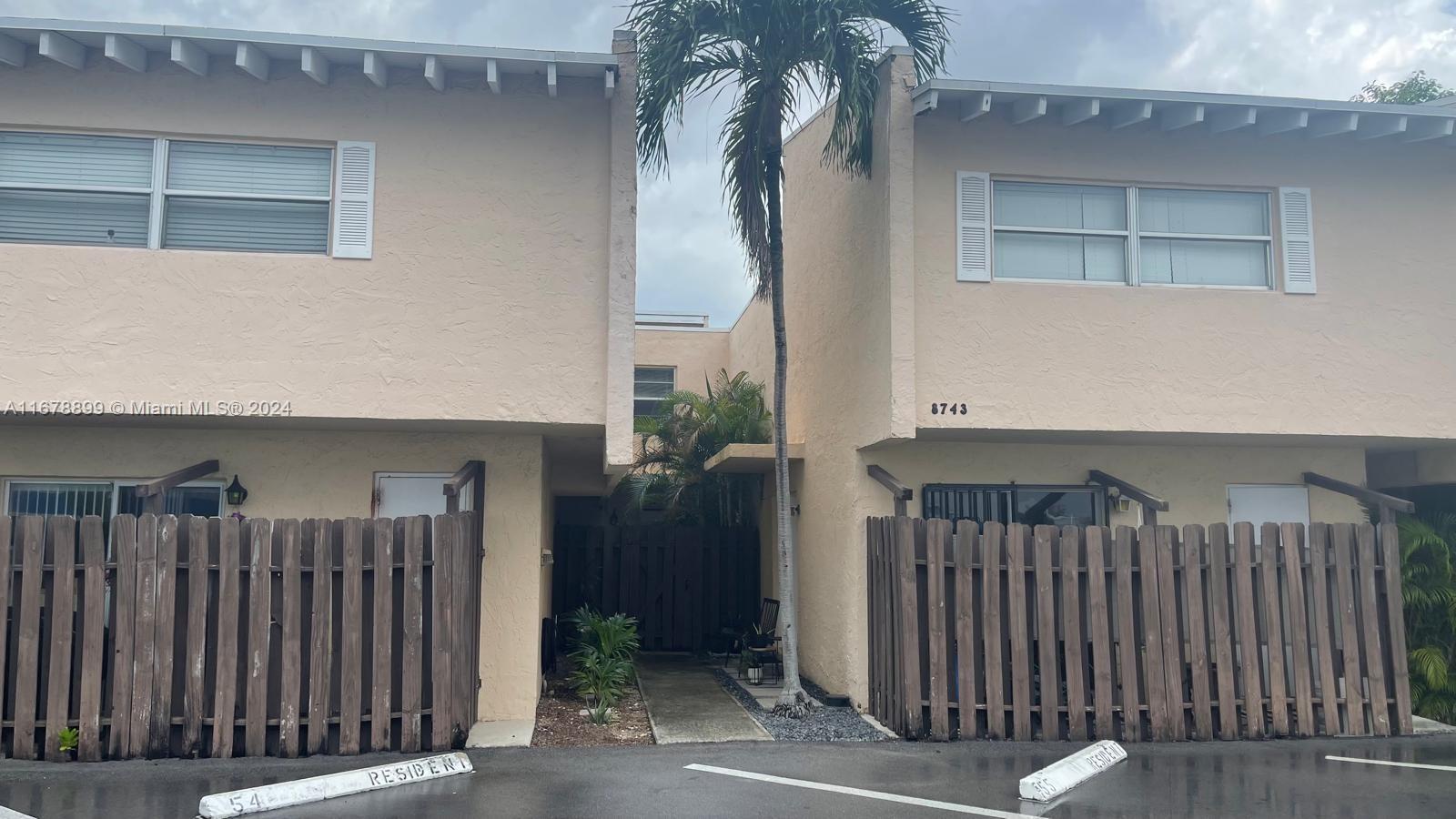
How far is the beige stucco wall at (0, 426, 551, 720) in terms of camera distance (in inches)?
364

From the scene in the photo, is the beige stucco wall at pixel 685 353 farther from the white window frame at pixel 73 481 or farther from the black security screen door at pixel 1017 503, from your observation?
the white window frame at pixel 73 481

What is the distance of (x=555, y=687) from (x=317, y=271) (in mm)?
5415

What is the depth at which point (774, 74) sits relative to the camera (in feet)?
31.1

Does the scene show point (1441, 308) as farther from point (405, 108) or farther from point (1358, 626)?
point (405, 108)

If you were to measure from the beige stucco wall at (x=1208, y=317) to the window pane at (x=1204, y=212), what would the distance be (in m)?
0.18

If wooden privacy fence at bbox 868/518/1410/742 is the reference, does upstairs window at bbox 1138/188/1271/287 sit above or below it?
above

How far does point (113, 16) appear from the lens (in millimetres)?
8375

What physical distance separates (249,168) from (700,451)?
7.53 m

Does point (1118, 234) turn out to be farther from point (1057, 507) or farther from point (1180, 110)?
point (1057, 507)

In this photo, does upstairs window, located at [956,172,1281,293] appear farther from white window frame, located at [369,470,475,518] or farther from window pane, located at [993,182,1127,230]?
white window frame, located at [369,470,475,518]

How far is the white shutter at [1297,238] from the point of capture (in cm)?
1002

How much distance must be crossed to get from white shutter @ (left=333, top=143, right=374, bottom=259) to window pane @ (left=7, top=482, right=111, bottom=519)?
10.7 feet

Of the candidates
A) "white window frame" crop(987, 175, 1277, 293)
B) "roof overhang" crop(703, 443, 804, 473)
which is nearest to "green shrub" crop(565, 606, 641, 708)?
"roof overhang" crop(703, 443, 804, 473)

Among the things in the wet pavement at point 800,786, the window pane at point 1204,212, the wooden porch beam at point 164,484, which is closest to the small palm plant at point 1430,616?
the wet pavement at point 800,786
